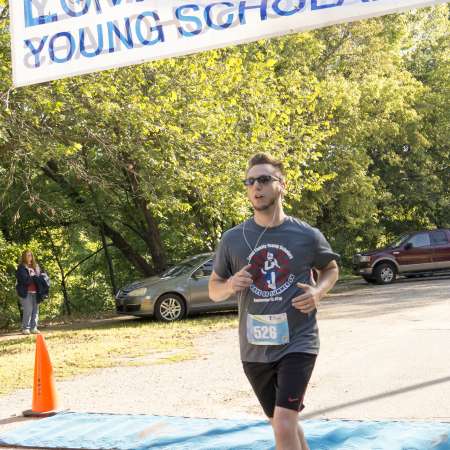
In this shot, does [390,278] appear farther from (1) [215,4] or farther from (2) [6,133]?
(1) [215,4]

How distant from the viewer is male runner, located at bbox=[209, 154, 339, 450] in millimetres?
4184

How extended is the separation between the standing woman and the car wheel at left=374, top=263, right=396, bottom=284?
1321 centimetres

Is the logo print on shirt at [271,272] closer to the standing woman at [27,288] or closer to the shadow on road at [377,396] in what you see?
the shadow on road at [377,396]

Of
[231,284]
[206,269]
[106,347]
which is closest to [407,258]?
[206,269]

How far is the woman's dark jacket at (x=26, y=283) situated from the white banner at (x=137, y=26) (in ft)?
34.8

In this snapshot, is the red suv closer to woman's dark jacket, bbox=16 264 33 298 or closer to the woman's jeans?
the woman's jeans

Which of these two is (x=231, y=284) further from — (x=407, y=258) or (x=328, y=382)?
(x=407, y=258)

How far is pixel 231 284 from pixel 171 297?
1302 cm

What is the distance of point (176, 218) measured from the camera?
23688mm

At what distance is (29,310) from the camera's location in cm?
1672

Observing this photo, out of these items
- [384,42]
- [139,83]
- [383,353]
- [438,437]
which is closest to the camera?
[438,437]

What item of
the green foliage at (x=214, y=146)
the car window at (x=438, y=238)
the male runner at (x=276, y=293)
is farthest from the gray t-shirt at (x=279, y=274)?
the car window at (x=438, y=238)

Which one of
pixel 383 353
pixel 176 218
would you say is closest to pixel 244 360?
pixel 383 353

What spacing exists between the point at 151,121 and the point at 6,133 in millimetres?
2860
